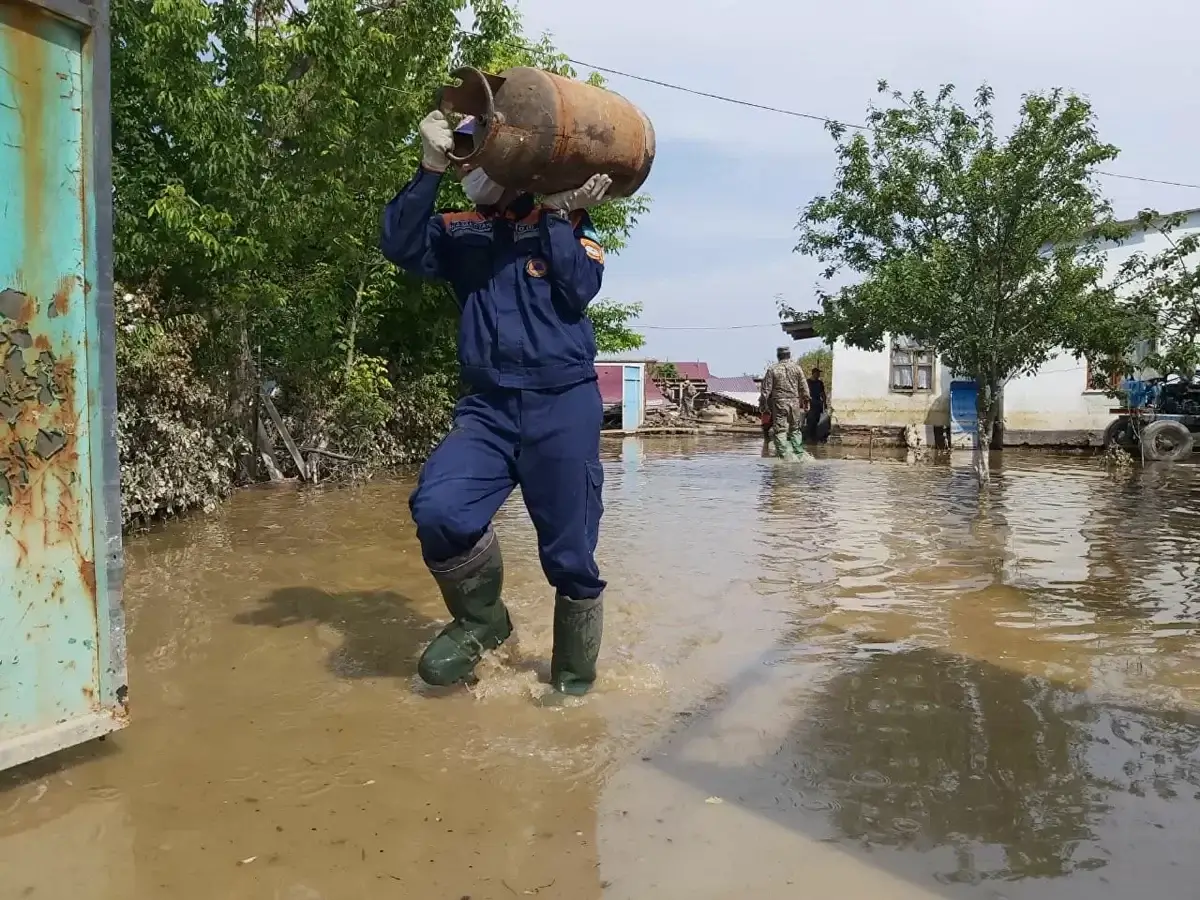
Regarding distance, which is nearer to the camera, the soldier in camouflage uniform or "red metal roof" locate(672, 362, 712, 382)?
the soldier in camouflage uniform

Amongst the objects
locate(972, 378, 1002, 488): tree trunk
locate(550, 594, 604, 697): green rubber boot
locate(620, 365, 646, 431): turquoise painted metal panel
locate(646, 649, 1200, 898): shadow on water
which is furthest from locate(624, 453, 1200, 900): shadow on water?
locate(620, 365, 646, 431): turquoise painted metal panel

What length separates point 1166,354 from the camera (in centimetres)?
1236

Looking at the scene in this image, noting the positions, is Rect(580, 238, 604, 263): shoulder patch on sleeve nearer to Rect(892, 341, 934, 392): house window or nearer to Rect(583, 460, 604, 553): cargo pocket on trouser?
Rect(583, 460, 604, 553): cargo pocket on trouser

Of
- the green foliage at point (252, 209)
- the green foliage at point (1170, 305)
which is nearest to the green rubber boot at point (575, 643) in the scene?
the green foliage at point (252, 209)

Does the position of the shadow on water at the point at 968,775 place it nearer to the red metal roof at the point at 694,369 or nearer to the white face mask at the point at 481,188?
the white face mask at the point at 481,188

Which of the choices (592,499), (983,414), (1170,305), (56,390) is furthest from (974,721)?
(1170,305)

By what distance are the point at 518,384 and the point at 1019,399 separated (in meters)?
18.2

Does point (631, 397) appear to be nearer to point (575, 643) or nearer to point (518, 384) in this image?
point (575, 643)

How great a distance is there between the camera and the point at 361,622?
14.6ft

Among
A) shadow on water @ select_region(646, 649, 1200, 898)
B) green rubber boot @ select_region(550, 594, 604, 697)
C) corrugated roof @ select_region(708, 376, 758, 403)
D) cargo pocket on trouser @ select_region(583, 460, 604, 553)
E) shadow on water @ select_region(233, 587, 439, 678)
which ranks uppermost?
corrugated roof @ select_region(708, 376, 758, 403)

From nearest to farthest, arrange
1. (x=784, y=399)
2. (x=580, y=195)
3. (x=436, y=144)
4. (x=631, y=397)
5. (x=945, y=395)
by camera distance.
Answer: (x=436, y=144)
(x=580, y=195)
(x=784, y=399)
(x=945, y=395)
(x=631, y=397)

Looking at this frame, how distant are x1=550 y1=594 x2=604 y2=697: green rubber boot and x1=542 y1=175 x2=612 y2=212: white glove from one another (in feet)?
4.31

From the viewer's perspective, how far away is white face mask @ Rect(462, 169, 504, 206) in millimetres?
3312

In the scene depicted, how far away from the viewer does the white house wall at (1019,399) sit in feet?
61.1
